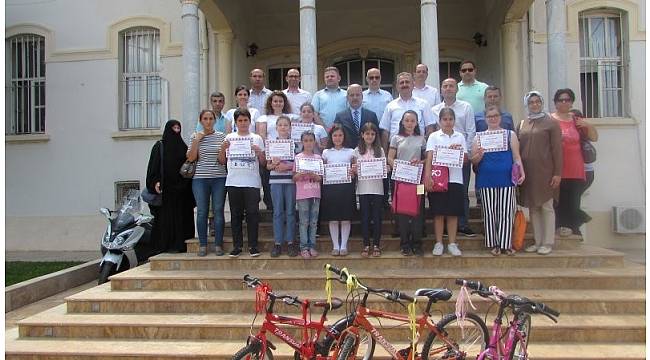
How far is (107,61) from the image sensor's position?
1207 cm

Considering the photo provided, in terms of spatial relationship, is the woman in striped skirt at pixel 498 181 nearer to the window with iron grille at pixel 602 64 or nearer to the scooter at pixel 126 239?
the scooter at pixel 126 239

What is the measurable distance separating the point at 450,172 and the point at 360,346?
272cm

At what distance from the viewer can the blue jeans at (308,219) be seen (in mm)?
6434

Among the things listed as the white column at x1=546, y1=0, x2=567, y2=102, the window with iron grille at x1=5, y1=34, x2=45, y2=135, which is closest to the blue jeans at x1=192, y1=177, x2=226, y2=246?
the white column at x1=546, y1=0, x2=567, y2=102

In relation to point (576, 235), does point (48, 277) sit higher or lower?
lower

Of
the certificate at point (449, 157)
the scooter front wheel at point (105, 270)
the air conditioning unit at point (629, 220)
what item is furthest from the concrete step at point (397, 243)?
the air conditioning unit at point (629, 220)

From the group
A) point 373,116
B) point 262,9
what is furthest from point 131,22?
point 373,116

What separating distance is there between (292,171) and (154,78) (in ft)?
22.5

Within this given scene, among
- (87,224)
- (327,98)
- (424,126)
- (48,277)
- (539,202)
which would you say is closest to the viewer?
(539,202)

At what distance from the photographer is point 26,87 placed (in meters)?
12.6

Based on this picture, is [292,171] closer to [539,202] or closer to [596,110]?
[539,202]

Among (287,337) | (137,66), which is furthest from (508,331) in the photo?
(137,66)

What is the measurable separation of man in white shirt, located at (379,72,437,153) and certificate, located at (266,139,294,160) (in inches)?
46.6

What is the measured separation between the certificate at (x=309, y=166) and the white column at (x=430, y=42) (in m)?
2.68
